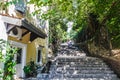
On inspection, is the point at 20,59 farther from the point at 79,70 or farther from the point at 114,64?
the point at 114,64

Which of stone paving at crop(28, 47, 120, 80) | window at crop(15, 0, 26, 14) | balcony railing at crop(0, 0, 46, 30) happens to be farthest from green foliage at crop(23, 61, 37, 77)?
window at crop(15, 0, 26, 14)

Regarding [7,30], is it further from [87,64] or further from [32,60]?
[87,64]

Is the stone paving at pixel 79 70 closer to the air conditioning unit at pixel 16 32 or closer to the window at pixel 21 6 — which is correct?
the air conditioning unit at pixel 16 32

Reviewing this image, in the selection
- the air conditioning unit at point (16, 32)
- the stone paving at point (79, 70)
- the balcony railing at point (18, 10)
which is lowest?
the stone paving at point (79, 70)

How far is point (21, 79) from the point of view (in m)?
16.5

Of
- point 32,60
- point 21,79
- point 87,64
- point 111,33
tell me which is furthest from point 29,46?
point 111,33

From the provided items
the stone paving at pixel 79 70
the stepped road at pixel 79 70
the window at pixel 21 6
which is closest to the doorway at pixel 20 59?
the stone paving at pixel 79 70

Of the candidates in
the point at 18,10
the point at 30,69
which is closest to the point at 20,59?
the point at 30,69

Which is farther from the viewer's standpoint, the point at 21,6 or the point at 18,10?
the point at 21,6

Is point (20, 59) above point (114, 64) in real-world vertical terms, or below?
above

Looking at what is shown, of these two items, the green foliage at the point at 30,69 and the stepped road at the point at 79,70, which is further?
the green foliage at the point at 30,69

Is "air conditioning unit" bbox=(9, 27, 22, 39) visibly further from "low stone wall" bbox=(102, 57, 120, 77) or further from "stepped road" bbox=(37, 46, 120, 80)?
"low stone wall" bbox=(102, 57, 120, 77)

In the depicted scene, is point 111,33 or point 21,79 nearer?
point 21,79

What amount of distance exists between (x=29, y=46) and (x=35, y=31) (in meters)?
2.34
